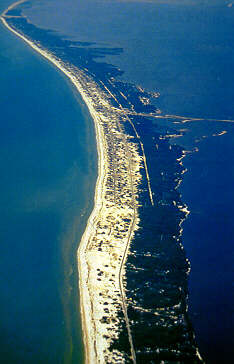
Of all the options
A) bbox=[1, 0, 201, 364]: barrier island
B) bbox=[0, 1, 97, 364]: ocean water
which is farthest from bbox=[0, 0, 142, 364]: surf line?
bbox=[0, 1, 97, 364]: ocean water

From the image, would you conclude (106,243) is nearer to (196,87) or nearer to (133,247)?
(133,247)

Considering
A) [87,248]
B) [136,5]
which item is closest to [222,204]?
[87,248]

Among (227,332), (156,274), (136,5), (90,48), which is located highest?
(136,5)

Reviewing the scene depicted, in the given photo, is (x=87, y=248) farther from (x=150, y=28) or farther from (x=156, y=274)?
(x=150, y=28)

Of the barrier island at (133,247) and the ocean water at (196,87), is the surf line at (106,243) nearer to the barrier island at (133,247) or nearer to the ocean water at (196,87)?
the barrier island at (133,247)

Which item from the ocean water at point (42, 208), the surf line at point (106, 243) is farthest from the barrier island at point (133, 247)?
the ocean water at point (42, 208)
